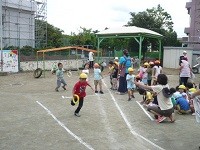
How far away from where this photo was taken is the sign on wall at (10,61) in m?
20.6

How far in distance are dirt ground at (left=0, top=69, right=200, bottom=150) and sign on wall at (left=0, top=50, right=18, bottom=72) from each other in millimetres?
11197

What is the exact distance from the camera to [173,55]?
1091 inches

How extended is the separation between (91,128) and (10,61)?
16.2 m

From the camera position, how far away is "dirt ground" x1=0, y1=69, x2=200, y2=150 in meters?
5.50

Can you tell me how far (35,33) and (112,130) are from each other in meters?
34.5

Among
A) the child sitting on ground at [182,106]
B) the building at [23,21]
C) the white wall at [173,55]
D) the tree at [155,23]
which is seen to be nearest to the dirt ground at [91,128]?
the child sitting on ground at [182,106]

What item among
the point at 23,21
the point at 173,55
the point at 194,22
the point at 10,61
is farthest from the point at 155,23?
the point at 10,61

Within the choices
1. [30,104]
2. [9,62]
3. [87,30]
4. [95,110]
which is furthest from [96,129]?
[87,30]

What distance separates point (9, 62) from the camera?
2080 cm

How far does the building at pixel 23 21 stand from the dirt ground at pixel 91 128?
78.1 feet

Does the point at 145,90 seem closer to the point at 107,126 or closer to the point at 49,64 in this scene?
the point at 107,126

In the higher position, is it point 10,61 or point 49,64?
point 10,61

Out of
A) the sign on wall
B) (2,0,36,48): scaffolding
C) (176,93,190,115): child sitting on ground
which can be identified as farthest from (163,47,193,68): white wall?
(176,93,190,115): child sitting on ground

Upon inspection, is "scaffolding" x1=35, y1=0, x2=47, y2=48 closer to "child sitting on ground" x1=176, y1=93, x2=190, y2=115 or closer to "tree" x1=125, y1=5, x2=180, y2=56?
"tree" x1=125, y1=5, x2=180, y2=56
